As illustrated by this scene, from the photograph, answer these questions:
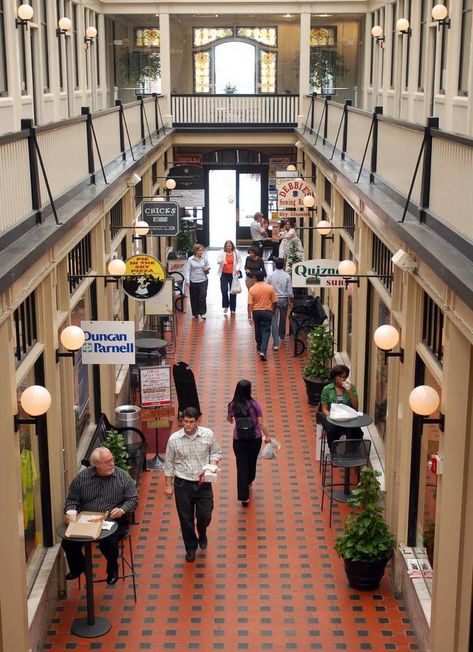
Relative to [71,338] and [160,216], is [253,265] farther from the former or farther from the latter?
[71,338]

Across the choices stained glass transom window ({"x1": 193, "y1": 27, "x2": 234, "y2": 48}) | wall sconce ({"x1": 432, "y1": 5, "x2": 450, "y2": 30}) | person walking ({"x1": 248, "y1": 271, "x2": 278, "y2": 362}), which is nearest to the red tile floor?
person walking ({"x1": 248, "y1": 271, "x2": 278, "y2": 362})

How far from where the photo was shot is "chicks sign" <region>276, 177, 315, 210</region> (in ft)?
71.7

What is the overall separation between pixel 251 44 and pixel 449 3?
19174mm

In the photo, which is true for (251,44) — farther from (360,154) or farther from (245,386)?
(245,386)

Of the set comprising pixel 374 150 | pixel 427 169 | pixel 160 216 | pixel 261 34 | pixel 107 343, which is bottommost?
pixel 107 343

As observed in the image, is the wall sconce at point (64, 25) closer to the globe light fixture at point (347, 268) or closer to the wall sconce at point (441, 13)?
the wall sconce at point (441, 13)

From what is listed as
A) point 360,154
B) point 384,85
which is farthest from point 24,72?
point 384,85

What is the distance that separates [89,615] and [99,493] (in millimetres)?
1165

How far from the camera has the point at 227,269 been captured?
2242 centimetres

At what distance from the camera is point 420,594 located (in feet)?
29.8

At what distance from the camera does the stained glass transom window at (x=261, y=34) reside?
114 ft

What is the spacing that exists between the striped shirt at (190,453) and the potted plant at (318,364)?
5850 millimetres

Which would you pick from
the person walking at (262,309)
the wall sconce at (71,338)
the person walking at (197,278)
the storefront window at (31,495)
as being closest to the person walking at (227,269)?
the person walking at (197,278)

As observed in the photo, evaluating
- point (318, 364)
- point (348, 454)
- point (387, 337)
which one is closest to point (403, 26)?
point (318, 364)
